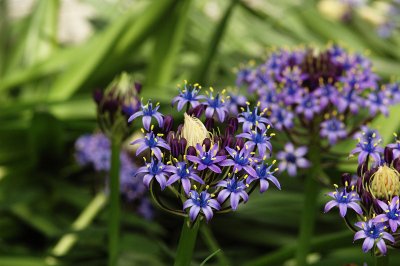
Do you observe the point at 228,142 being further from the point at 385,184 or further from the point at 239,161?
A: the point at 385,184

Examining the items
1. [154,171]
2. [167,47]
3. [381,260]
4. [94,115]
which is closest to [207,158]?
[154,171]

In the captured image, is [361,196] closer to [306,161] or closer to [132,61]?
[306,161]

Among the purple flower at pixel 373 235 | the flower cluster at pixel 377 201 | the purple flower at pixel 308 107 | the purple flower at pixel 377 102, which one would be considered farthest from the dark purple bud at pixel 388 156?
the purple flower at pixel 377 102

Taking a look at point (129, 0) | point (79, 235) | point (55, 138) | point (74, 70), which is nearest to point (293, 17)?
point (129, 0)

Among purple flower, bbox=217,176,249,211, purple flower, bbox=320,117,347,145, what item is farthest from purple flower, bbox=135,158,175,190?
purple flower, bbox=320,117,347,145

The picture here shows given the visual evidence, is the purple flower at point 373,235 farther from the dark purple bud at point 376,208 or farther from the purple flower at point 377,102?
the purple flower at point 377,102
